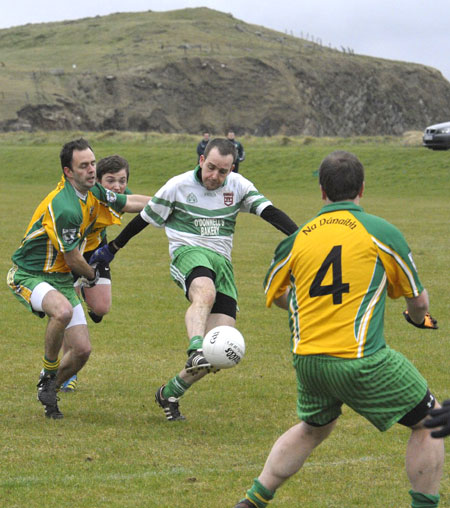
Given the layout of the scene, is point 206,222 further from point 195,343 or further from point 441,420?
point 441,420

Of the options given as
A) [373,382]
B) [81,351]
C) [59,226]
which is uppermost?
[59,226]

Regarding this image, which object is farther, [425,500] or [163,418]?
[163,418]

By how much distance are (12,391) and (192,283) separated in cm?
238

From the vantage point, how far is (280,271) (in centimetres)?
475

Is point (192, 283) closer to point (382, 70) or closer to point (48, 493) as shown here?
point (48, 493)

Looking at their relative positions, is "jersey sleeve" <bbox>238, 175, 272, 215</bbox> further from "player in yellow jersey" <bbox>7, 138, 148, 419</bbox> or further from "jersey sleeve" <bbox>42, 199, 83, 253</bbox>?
"jersey sleeve" <bbox>42, 199, 83, 253</bbox>

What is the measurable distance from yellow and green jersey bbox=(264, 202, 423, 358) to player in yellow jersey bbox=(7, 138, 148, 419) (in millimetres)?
3057

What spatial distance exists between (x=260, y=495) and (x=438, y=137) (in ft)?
110

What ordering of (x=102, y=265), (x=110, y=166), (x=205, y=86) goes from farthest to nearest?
1. (x=205, y=86)
2. (x=110, y=166)
3. (x=102, y=265)

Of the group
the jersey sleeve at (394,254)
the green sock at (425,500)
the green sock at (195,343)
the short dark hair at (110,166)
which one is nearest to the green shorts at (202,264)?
the green sock at (195,343)

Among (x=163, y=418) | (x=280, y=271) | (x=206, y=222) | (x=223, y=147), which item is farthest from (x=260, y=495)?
(x=223, y=147)

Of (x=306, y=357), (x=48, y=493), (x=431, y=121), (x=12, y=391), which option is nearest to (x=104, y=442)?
(x=48, y=493)

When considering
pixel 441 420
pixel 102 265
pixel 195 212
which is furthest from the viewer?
pixel 102 265

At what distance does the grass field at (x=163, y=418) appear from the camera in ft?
18.0
